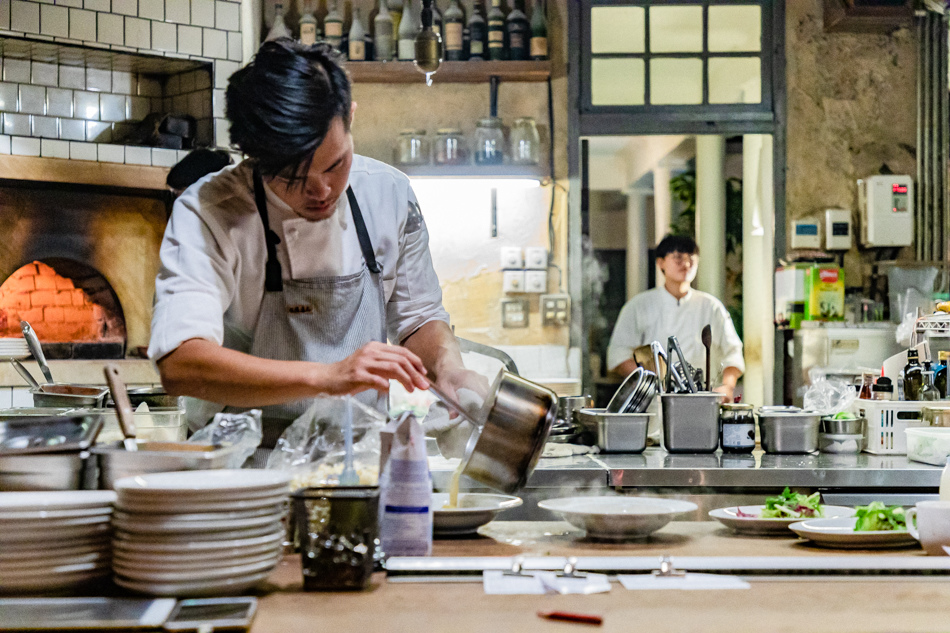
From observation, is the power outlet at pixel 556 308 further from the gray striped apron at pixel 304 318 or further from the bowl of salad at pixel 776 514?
the bowl of salad at pixel 776 514

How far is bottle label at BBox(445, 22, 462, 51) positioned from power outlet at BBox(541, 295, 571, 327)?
1.46 m

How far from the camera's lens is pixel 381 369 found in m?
1.49

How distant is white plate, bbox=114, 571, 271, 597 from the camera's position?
1136mm

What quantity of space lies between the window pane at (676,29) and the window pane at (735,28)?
0.08m

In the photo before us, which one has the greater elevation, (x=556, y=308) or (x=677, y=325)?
(x=556, y=308)

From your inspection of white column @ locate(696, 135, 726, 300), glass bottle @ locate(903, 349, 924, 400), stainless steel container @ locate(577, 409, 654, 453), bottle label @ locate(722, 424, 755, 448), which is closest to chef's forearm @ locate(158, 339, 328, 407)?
stainless steel container @ locate(577, 409, 654, 453)

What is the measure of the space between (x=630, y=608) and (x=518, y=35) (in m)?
4.33

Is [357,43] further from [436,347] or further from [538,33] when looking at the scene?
[436,347]

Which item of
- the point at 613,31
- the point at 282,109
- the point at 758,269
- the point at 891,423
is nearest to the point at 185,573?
the point at 282,109

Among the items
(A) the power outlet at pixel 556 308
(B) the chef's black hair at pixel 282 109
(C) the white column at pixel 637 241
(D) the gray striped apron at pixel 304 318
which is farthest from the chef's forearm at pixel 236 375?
(C) the white column at pixel 637 241

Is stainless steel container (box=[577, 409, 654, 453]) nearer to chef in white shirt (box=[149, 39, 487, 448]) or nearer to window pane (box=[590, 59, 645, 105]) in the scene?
chef in white shirt (box=[149, 39, 487, 448])

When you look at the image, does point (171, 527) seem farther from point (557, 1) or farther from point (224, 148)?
point (557, 1)

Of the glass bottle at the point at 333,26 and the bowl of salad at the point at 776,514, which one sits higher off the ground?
the glass bottle at the point at 333,26

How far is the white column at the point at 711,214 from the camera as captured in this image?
6.78 meters
